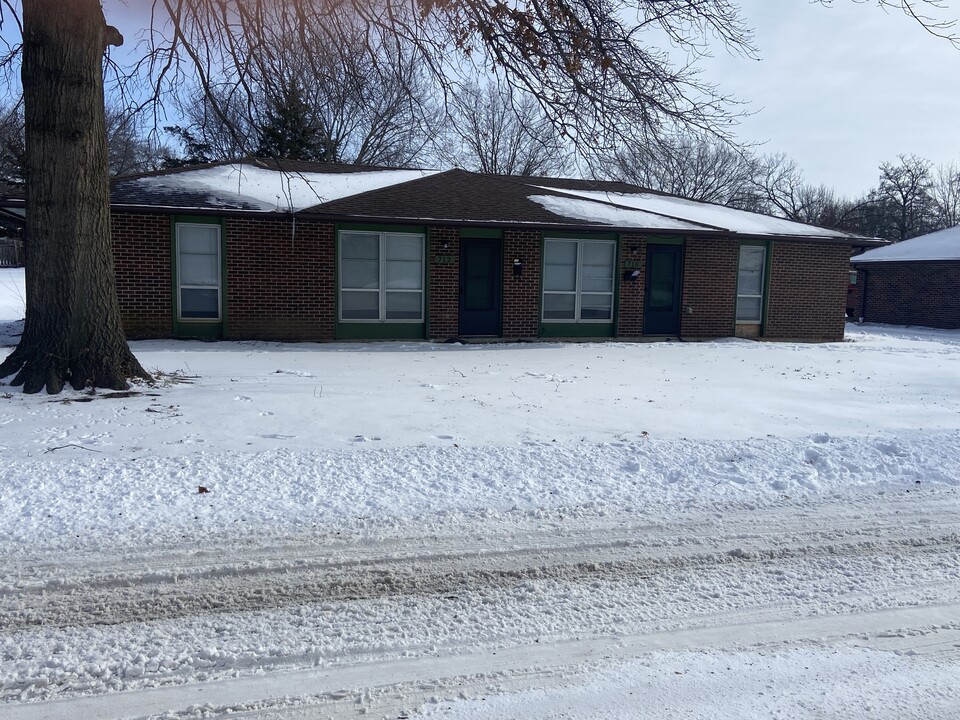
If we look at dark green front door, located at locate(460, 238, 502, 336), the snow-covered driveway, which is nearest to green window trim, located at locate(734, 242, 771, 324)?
dark green front door, located at locate(460, 238, 502, 336)

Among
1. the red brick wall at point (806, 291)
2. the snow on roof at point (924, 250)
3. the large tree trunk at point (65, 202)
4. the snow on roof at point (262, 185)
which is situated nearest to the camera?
the large tree trunk at point (65, 202)

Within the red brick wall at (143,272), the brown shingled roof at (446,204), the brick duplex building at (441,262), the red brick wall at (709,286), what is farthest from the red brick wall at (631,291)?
the red brick wall at (143,272)

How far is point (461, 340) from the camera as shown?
575 inches

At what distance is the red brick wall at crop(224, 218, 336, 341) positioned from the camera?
13.4m

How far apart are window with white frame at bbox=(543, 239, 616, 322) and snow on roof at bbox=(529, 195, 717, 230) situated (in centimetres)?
54

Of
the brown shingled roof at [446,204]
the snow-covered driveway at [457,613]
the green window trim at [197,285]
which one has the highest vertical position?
the brown shingled roof at [446,204]

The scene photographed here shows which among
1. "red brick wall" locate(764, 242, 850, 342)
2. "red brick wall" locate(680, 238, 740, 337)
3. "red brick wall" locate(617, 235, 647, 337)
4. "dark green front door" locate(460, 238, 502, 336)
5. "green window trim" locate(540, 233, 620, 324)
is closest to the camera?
"dark green front door" locate(460, 238, 502, 336)

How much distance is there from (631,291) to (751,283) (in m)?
3.40

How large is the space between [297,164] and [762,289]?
11341mm

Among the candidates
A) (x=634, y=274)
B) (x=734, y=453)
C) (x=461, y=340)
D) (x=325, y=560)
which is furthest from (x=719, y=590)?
(x=634, y=274)

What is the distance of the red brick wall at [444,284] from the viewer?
14430 mm

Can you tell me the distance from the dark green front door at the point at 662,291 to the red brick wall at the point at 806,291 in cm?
253

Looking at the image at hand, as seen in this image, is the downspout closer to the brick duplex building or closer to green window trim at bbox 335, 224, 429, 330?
the brick duplex building

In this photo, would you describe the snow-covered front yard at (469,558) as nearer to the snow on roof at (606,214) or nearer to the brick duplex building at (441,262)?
the brick duplex building at (441,262)
